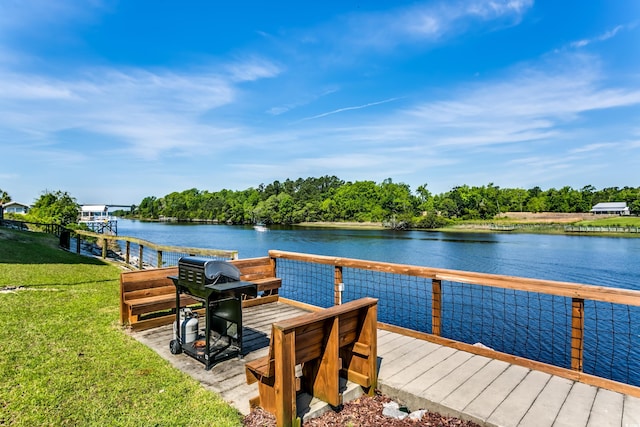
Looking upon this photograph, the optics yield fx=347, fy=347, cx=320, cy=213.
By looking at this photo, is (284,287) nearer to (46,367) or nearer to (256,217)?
(46,367)

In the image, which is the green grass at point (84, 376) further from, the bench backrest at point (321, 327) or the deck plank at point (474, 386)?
the deck plank at point (474, 386)

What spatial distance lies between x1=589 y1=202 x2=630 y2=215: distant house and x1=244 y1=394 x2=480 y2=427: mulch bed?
350 ft

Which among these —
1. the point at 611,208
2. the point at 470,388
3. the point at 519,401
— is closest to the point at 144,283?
the point at 470,388

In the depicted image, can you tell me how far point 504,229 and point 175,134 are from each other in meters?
64.1

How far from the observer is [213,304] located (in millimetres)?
3818

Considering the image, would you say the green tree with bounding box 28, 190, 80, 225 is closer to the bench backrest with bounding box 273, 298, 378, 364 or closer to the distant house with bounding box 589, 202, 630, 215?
the bench backrest with bounding box 273, 298, 378, 364

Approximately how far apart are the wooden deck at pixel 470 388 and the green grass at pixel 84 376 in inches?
9.1

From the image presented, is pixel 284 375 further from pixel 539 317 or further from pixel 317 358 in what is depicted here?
pixel 539 317

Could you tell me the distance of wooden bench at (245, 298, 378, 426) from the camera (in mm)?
2375

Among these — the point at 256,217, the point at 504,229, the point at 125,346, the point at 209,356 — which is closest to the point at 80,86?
the point at 125,346

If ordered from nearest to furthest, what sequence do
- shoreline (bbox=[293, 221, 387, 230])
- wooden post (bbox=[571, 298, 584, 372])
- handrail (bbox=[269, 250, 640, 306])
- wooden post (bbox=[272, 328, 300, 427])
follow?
wooden post (bbox=[272, 328, 300, 427]) → handrail (bbox=[269, 250, 640, 306]) → wooden post (bbox=[571, 298, 584, 372]) → shoreline (bbox=[293, 221, 387, 230])

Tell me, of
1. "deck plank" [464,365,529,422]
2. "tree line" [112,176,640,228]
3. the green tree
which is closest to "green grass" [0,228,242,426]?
"deck plank" [464,365,529,422]

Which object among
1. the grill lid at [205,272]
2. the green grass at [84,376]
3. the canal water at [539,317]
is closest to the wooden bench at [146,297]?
the green grass at [84,376]

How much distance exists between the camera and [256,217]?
326 feet
